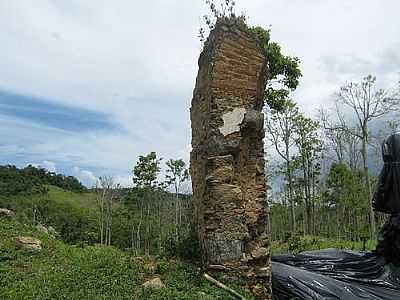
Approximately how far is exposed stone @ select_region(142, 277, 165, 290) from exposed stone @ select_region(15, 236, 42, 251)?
6.18 meters

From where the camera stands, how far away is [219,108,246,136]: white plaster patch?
580 cm

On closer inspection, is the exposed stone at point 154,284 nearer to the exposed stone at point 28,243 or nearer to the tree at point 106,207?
the exposed stone at point 28,243

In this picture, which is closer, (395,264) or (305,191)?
(395,264)

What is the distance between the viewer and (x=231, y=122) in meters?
5.83

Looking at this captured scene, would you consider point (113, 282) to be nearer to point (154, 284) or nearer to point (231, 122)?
point (154, 284)

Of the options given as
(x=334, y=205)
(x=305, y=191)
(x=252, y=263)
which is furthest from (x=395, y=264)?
(x=334, y=205)

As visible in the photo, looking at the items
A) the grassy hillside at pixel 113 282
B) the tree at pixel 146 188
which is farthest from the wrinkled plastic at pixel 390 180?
the tree at pixel 146 188

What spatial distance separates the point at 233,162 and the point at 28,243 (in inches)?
274

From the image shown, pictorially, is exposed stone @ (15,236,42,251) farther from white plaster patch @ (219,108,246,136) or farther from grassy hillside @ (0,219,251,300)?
white plaster patch @ (219,108,246,136)

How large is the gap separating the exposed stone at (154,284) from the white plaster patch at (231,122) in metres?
1.96

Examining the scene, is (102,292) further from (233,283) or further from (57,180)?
(57,180)

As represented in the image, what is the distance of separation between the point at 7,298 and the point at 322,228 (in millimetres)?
24982

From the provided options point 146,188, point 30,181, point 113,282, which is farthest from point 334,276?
point 30,181

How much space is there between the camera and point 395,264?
6578mm
